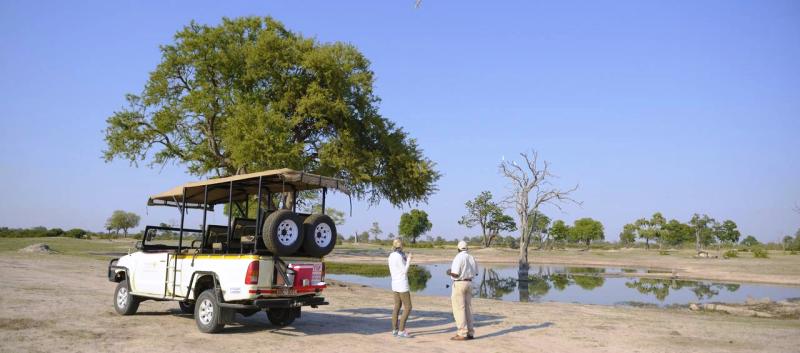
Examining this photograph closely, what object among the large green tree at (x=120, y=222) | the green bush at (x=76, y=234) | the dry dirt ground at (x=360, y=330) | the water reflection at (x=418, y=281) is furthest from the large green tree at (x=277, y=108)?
the large green tree at (x=120, y=222)

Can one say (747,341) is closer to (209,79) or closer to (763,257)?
(209,79)

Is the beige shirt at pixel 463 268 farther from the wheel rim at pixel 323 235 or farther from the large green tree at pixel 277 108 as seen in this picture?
the large green tree at pixel 277 108

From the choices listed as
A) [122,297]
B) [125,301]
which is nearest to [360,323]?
[125,301]

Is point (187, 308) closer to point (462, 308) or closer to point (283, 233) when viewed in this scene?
point (283, 233)

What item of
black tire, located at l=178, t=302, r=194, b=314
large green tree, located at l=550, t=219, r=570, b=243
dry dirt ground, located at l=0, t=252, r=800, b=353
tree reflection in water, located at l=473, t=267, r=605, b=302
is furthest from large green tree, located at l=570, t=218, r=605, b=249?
black tire, located at l=178, t=302, r=194, b=314

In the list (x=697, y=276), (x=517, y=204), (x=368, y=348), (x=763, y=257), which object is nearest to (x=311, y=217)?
(x=368, y=348)

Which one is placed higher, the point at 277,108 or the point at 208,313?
the point at 277,108

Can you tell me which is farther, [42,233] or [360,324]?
[42,233]

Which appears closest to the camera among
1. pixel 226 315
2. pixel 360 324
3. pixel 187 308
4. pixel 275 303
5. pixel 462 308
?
pixel 275 303

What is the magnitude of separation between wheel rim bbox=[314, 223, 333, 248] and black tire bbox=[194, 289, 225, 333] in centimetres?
205

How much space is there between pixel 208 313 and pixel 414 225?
108177 millimetres

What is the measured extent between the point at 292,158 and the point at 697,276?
1021 inches

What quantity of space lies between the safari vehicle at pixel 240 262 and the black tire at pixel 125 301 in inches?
0.8

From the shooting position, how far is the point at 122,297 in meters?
12.7
